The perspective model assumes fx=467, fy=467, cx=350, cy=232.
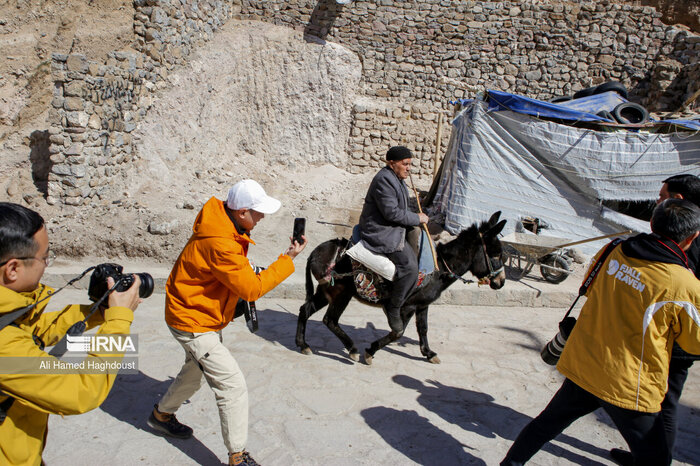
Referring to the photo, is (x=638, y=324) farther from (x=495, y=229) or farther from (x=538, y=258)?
(x=538, y=258)

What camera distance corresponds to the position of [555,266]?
8.08 meters

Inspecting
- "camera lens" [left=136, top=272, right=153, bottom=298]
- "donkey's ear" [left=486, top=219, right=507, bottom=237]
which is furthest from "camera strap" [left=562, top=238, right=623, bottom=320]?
"camera lens" [left=136, top=272, right=153, bottom=298]

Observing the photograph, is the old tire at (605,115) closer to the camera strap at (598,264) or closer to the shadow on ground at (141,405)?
the camera strap at (598,264)

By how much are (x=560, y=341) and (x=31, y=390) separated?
10.1 ft

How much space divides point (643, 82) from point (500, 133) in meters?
8.12

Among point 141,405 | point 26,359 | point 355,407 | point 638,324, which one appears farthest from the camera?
point 355,407

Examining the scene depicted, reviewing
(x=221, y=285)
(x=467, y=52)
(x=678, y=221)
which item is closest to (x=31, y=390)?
(x=221, y=285)

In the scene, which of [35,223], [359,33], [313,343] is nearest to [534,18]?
[359,33]

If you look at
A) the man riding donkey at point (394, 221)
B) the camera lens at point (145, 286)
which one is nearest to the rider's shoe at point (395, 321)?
the man riding donkey at point (394, 221)

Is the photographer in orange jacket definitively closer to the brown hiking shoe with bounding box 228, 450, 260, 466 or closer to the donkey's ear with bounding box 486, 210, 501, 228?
the brown hiking shoe with bounding box 228, 450, 260, 466

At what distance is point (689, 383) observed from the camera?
4855 millimetres

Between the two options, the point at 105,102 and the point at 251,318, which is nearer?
the point at 251,318

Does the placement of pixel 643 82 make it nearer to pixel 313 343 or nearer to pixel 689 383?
pixel 689 383

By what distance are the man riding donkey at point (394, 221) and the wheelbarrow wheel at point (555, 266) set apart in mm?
4113
